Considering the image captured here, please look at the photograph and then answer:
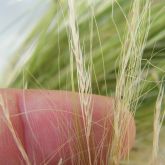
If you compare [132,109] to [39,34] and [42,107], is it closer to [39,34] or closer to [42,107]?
[42,107]

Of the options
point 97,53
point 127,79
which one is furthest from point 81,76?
point 97,53

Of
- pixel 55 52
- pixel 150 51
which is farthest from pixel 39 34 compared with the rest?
pixel 150 51

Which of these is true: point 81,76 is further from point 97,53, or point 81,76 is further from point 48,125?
point 97,53

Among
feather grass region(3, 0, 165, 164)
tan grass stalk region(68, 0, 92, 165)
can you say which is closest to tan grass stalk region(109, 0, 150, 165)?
tan grass stalk region(68, 0, 92, 165)

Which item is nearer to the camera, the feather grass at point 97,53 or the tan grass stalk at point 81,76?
the tan grass stalk at point 81,76

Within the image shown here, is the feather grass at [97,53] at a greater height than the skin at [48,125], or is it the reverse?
the feather grass at [97,53]

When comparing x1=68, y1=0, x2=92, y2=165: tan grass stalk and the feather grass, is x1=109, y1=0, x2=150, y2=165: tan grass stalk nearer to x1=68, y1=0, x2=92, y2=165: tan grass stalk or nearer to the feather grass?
x1=68, y1=0, x2=92, y2=165: tan grass stalk

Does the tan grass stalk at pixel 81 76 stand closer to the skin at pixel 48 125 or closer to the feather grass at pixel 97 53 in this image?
the skin at pixel 48 125

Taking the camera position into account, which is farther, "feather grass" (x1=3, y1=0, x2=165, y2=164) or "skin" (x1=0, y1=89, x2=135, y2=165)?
"feather grass" (x1=3, y1=0, x2=165, y2=164)

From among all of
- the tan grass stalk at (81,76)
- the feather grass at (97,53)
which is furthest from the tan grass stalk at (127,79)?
the feather grass at (97,53)
